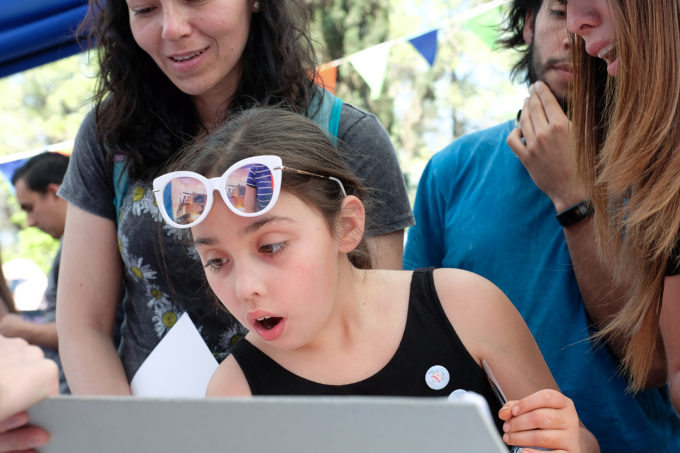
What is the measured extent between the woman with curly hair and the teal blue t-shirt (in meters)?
0.26

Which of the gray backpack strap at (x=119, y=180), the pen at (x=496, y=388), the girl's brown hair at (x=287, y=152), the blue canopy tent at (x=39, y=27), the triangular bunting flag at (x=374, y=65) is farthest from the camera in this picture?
the triangular bunting flag at (x=374, y=65)

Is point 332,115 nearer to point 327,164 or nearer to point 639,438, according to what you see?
point 327,164

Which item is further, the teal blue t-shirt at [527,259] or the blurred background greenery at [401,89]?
the blurred background greenery at [401,89]

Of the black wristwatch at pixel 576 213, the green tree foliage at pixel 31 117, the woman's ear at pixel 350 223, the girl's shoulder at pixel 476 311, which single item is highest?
the green tree foliage at pixel 31 117

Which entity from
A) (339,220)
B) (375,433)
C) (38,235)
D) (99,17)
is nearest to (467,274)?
(339,220)

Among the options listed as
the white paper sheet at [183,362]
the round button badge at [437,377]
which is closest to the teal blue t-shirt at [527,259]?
the round button badge at [437,377]

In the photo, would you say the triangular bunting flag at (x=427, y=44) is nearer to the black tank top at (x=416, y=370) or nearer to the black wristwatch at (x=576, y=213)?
the black wristwatch at (x=576, y=213)

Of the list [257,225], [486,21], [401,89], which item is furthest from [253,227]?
[401,89]

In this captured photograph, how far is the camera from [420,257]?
78.2 inches

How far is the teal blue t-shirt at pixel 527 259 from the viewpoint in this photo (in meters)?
1.64

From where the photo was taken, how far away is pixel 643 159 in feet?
4.18

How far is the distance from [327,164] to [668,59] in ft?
2.05

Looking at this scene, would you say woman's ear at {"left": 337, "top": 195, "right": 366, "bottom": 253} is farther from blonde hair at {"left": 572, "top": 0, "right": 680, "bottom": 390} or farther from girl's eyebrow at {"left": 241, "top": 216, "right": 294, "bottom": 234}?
blonde hair at {"left": 572, "top": 0, "right": 680, "bottom": 390}

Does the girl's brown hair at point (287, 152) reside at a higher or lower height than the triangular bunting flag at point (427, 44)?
lower
